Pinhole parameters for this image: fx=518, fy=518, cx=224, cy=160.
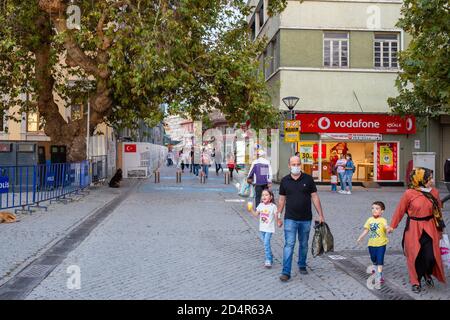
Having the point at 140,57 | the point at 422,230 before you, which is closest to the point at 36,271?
the point at 422,230

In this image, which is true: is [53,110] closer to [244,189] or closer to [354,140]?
[244,189]

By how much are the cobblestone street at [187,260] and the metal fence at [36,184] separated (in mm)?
812

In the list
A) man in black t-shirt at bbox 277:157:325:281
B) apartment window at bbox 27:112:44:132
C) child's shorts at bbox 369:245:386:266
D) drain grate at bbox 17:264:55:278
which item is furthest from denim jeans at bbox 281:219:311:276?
apartment window at bbox 27:112:44:132

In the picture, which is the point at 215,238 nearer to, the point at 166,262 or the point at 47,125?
the point at 166,262

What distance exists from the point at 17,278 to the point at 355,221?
8102mm

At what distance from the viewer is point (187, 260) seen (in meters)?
7.75

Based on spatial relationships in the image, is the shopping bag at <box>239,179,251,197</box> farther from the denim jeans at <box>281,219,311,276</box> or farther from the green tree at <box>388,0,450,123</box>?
the denim jeans at <box>281,219,311,276</box>

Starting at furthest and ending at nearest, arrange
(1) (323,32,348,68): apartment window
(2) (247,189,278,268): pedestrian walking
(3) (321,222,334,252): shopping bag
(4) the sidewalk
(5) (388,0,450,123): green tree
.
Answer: (1) (323,32,348,68): apartment window, (5) (388,0,450,123): green tree, (4) the sidewalk, (2) (247,189,278,268): pedestrian walking, (3) (321,222,334,252): shopping bag

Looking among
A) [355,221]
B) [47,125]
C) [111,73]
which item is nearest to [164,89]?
[111,73]

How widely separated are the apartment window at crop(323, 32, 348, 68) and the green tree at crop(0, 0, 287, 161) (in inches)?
239

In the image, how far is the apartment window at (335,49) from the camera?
2472 cm

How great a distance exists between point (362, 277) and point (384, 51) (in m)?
20.2

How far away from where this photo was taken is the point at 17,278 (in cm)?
667

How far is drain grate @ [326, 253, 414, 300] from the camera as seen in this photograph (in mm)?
5879
